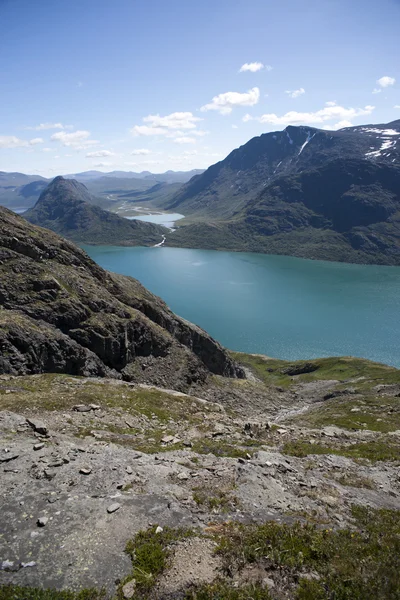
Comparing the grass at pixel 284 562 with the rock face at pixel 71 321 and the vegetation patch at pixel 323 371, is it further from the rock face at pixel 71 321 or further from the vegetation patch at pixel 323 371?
the vegetation patch at pixel 323 371

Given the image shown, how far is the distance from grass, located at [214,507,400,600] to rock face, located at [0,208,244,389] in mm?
33649

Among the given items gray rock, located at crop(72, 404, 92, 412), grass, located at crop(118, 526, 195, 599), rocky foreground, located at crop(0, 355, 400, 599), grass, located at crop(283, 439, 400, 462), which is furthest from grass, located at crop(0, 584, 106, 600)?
grass, located at crop(283, 439, 400, 462)

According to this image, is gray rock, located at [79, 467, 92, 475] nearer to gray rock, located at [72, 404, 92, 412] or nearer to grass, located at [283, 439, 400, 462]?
gray rock, located at [72, 404, 92, 412]

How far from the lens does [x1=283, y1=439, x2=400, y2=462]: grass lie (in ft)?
97.7

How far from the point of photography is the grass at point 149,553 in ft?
43.6

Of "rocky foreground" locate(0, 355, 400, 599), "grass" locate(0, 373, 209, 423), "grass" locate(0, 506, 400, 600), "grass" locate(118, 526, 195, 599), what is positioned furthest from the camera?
"grass" locate(0, 373, 209, 423)

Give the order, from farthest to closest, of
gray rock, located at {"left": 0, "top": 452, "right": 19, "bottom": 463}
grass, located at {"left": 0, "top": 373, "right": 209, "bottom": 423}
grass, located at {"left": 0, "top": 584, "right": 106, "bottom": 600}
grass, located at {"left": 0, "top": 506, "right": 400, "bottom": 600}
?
1. grass, located at {"left": 0, "top": 373, "right": 209, "bottom": 423}
2. gray rock, located at {"left": 0, "top": 452, "right": 19, "bottom": 463}
3. grass, located at {"left": 0, "top": 506, "right": 400, "bottom": 600}
4. grass, located at {"left": 0, "top": 584, "right": 106, "bottom": 600}

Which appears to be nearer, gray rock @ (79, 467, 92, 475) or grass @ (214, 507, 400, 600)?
grass @ (214, 507, 400, 600)

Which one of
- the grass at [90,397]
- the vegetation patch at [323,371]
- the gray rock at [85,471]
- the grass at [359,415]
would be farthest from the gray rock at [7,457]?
the vegetation patch at [323,371]

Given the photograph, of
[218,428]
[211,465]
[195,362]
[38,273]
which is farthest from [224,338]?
[211,465]

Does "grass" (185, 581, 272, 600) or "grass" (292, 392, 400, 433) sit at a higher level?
"grass" (185, 581, 272, 600)

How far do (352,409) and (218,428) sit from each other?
127ft

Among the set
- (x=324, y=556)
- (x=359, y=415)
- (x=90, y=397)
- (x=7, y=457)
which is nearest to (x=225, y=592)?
(x=324, y=556)

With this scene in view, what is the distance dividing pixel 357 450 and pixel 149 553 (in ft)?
86.8
